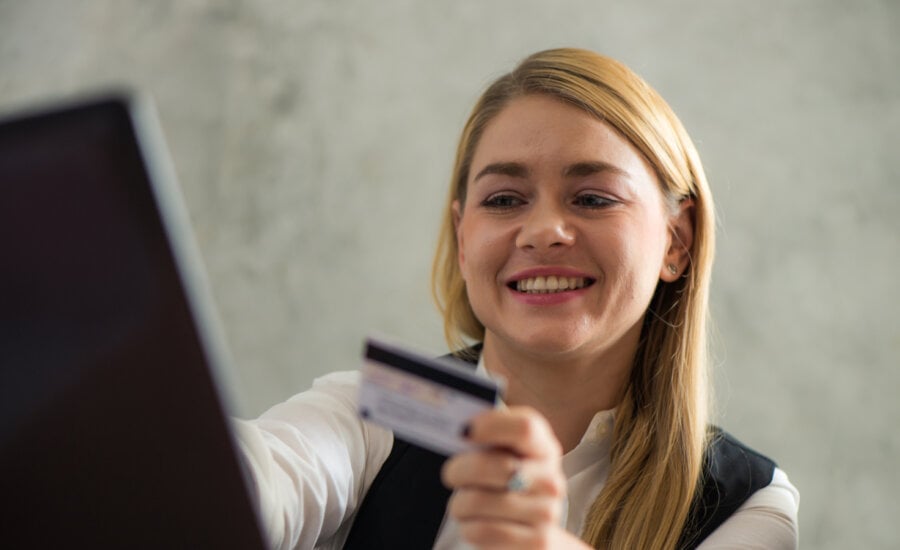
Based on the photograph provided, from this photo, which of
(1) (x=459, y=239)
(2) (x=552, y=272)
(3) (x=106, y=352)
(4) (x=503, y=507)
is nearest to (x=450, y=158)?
(1) (x=459, y=239)

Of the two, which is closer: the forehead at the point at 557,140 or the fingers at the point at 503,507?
the fingers at the point at 503,507

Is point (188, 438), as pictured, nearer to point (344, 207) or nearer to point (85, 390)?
point (85, 390)

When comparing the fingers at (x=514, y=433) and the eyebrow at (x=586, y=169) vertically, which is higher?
the eyebrow at (x=586, y=169)

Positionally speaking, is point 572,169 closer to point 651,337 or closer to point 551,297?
point 551,297

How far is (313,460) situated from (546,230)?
39 centimetres

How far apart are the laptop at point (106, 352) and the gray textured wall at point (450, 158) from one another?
1.76 m

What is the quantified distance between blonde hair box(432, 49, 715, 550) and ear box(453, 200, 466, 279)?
0.7 inches

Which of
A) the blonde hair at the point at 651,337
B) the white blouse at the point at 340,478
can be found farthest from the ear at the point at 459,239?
the white blouse at the point at 340,478

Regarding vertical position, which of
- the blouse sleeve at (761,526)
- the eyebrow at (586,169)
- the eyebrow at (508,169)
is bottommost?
the blouse sleeve at (761,526)

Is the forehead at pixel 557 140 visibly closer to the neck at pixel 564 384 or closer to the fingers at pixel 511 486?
the neck at pixel 564 384

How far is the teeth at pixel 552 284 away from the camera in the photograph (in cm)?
116

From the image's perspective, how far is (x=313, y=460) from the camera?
3.46ft

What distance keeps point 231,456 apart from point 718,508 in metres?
0.91

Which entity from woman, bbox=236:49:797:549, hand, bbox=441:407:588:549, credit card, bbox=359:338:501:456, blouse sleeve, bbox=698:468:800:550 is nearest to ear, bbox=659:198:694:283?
woman, bbox=236:49:797:549
